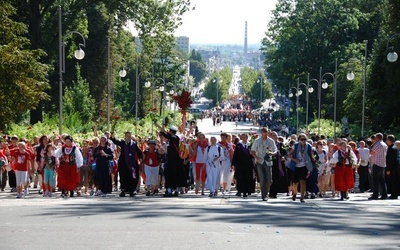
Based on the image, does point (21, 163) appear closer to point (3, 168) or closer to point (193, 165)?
point (3, 168)

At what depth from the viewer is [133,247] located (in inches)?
549

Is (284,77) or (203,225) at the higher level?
(284,77)

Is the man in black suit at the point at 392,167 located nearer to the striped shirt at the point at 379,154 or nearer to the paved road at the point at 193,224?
the striped shirt at the point at 379,154

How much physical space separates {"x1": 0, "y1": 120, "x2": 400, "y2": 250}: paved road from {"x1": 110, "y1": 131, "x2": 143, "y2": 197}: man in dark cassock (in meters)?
1.48

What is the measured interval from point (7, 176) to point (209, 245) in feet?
52.0

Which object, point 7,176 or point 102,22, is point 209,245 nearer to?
point 7,176

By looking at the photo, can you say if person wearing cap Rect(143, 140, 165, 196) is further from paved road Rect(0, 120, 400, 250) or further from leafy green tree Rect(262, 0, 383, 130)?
leafy green tree Rect(262, 0, 383, 130)

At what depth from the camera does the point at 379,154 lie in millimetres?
25656

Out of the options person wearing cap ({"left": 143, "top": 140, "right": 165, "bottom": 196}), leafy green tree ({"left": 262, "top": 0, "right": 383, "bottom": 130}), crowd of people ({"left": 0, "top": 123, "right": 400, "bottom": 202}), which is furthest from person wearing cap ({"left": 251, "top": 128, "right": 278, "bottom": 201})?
leafy green tree ({"left": 262, "top": 0, "right": 383, "bottom": 130})

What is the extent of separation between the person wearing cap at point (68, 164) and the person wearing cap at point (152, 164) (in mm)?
1912

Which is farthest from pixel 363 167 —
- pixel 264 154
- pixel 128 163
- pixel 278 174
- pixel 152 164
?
pixel 128 163

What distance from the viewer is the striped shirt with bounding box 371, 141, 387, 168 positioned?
1006 inches

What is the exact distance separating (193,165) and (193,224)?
10177mm

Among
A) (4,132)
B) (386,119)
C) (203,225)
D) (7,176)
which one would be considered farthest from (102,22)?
(203,225)
